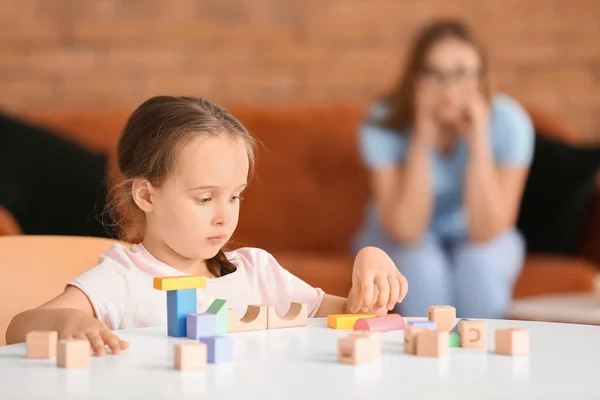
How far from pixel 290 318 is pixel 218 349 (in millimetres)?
256

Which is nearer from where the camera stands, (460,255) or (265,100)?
(460,255)

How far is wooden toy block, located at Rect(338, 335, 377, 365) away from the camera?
0.88 m

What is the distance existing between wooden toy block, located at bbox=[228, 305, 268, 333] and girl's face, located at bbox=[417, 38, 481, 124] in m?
2.07

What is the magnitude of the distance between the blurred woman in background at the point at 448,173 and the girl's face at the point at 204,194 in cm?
174

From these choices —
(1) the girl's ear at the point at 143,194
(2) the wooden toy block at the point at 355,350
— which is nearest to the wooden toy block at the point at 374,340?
(2) the wooden toy block at the point at 355,350

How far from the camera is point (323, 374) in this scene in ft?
2.76

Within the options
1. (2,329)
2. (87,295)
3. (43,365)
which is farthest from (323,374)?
(2,329)

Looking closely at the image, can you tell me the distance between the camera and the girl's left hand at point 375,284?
3.81 ft

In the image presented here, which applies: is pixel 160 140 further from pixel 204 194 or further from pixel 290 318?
pixel 290 318

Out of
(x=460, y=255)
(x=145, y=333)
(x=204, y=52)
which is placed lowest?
(x=460, y=255)

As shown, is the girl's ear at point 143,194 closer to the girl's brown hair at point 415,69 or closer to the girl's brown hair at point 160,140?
the girl's brown hair at point 160,140

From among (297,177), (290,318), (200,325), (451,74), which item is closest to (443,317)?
(290,318)

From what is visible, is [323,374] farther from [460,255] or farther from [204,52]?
[204,52]

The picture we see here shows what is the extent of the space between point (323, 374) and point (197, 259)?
1.58ft
